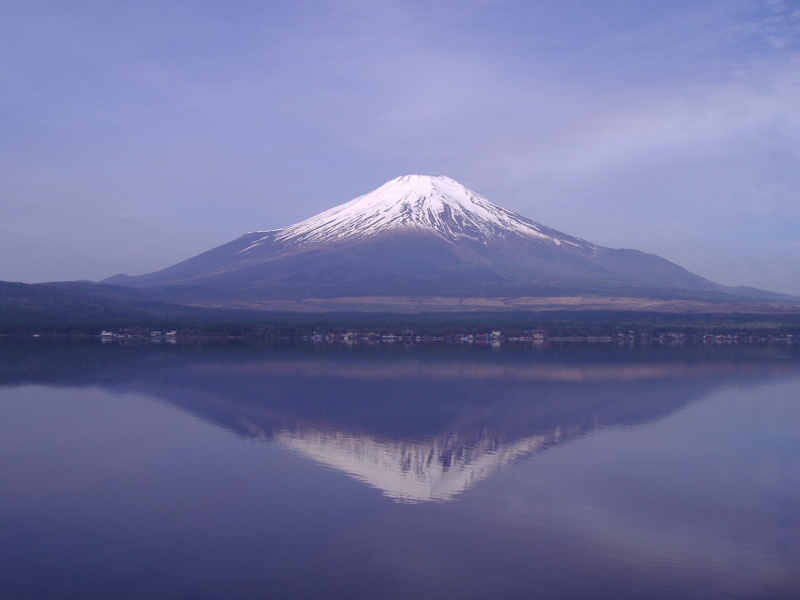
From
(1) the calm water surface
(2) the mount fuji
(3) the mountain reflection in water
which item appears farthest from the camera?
(2) the mount fuji

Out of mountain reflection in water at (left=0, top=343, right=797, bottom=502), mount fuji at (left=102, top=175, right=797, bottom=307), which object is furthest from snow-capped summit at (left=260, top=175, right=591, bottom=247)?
mountain reflection in water at (left=0, top=343, right=797, bottom=502)

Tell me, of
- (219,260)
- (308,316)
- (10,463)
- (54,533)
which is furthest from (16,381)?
(219,260)

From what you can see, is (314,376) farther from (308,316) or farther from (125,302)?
(125,302)

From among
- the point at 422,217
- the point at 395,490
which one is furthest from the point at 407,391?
the point at 422,217

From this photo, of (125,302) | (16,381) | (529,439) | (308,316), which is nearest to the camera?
(529,439)

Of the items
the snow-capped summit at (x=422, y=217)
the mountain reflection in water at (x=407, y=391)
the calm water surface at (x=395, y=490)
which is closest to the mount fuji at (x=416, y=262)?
the snow-capped summit at (x=422, y=217)

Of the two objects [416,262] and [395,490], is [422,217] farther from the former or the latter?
[395,490]

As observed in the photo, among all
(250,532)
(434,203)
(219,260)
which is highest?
(434,203)

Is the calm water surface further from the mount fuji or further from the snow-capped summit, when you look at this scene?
the snow-capped summit
